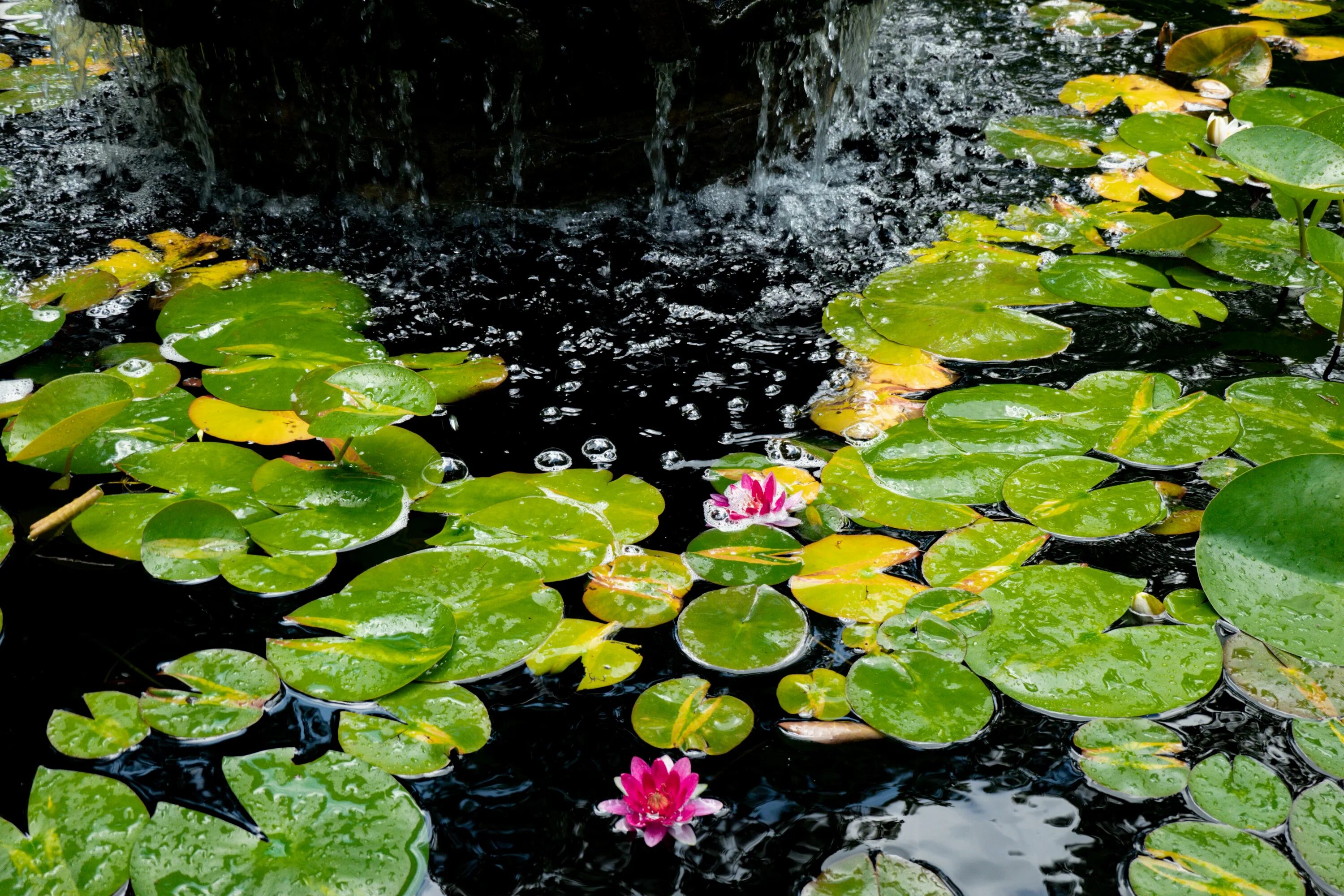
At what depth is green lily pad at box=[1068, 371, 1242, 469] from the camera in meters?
1.37

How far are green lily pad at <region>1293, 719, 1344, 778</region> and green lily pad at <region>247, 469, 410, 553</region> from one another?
3.45 ft

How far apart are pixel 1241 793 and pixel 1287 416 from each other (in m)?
0.73

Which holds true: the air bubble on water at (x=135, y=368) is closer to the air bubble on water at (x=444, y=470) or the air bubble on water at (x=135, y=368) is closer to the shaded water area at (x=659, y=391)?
the shaded water area at (x=659, y=391)

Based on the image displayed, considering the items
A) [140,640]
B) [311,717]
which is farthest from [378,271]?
[311,717]

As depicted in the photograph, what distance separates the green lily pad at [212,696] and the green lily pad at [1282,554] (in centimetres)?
106

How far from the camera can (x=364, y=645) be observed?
108 cm

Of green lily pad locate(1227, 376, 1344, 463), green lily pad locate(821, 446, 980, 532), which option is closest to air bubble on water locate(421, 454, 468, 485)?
green lily pad locate(821, 446, 980, 532)

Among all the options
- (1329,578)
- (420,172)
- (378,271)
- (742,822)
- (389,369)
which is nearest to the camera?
(742,822)

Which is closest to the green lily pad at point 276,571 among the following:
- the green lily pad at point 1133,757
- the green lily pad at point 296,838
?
the green lily pad at point 296,838

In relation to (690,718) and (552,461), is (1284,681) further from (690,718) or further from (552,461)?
(552,461)

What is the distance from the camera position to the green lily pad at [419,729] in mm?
974

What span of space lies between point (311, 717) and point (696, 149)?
1544 mm

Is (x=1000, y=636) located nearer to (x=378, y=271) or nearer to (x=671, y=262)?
(x=671, y=262)

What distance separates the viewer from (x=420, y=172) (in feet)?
6.76
